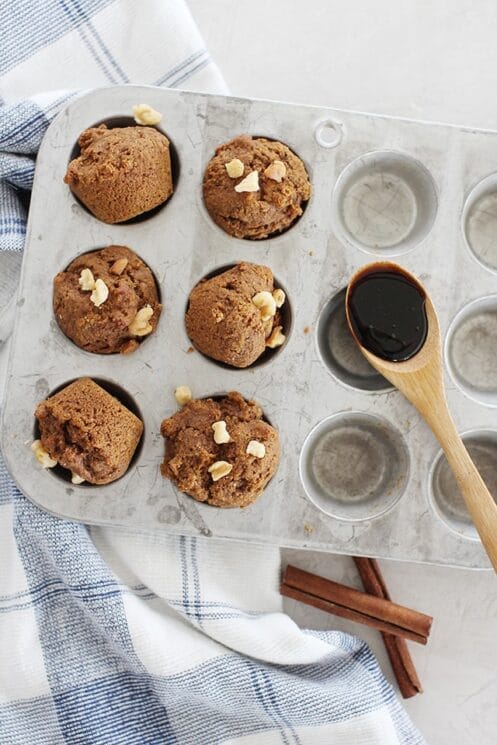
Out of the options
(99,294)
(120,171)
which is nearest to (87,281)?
(99,294)

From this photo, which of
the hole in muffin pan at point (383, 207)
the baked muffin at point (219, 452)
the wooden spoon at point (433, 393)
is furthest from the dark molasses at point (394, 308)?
the baked muffin at point (219, 452)

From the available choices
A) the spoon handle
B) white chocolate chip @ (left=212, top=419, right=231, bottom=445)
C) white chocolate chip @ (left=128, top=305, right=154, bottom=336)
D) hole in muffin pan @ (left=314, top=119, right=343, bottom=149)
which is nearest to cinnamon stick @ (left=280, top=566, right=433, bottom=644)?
the spoon handle

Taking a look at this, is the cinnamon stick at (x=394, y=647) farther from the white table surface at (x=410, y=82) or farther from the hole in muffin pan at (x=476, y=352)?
the hole in muffin pan at (x=476, y=352)

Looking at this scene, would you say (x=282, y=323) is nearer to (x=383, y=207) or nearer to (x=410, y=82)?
(x=383, y=207)

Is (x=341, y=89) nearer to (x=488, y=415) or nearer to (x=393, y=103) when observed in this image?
(x=393, y=103)

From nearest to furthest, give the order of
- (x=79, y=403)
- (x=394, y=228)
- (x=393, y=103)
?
(x=79, y=403) → (x=394, y=228) → (x=393, y=103)

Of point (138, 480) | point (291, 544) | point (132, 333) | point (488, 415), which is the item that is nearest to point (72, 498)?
point (138, 480)
